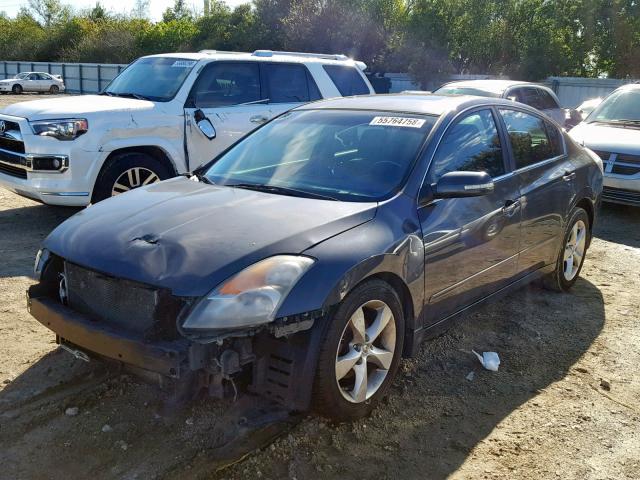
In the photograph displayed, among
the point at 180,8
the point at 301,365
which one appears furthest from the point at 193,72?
the point at 180,8

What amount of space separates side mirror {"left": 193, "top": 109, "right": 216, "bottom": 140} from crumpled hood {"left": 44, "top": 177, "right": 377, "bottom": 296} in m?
3.52

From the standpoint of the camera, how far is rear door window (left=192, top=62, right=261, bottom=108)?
745 cm

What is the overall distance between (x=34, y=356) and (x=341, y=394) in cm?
203

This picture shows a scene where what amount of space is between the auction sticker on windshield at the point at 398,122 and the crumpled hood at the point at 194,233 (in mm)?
803

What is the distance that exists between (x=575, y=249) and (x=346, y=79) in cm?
424

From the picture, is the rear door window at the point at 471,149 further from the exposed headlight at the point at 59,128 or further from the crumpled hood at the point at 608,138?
the crumpled hood at the point at 608,138

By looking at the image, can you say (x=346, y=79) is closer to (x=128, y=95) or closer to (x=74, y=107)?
(x=128, y=95)

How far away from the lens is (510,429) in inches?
135

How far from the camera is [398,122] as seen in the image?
4.11 metres

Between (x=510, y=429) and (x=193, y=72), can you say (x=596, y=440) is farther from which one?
(x=193, y=72)

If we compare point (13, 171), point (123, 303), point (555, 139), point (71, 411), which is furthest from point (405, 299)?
point (13, 171)

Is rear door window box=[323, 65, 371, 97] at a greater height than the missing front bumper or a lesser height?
greater

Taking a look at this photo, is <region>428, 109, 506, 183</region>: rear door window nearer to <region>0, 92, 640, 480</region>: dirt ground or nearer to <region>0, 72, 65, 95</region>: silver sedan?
<region>0, 92, 640, 480</region>: dirt ground

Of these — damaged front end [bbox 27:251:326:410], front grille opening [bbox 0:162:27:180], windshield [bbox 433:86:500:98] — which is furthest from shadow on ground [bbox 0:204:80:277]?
windshield [bbox 433:86:500:98]
